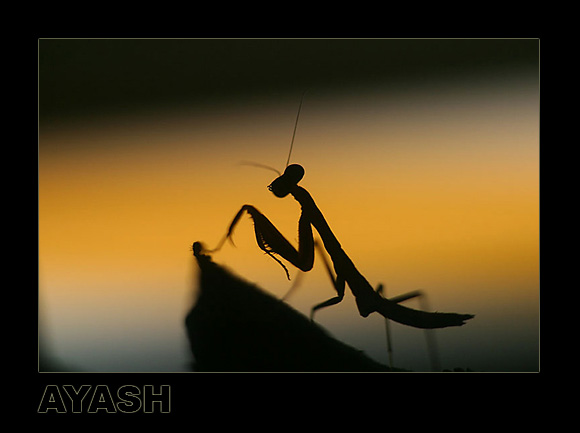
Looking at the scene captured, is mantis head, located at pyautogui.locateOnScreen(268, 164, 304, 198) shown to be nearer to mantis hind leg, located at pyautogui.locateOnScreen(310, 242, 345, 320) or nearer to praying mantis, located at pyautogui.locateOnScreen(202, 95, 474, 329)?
praying mantis, located at pyautogui.locateOnScreen(202, 95, 474, 329)

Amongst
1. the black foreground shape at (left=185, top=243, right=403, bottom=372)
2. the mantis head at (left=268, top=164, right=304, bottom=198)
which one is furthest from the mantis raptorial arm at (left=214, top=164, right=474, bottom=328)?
the black foreground shape at (left=185, top=243, right=403, bottom=372)

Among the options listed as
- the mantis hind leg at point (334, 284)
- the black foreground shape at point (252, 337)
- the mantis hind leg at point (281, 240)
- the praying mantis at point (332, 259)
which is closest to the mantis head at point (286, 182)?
the praying mantis at point (332, 259)

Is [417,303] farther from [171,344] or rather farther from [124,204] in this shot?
[124,204]

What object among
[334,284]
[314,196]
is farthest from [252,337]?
[314,196]

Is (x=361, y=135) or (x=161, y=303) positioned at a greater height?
(x=361, y=135)

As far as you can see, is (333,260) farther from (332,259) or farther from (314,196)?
(314,196)

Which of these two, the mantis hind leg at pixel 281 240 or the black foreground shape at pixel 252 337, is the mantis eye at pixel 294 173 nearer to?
the mantis hind leg at pixel 281 240

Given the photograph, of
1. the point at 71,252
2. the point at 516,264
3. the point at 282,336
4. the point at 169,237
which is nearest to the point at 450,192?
the point at 516,264
